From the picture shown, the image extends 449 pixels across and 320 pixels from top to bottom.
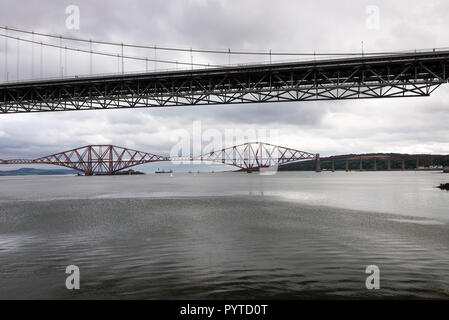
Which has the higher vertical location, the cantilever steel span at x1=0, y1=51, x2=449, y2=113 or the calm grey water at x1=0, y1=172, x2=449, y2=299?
the cantilever steel span at x1=0, y1=51, x2=449, y2=113

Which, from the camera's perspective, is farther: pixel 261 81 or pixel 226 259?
pixel 261 81

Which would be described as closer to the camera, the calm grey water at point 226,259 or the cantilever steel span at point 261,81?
the calm grey water at point 226,259

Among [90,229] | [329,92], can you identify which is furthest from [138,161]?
[90,229]

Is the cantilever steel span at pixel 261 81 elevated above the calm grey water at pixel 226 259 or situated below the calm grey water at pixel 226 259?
above

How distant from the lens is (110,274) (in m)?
5.68

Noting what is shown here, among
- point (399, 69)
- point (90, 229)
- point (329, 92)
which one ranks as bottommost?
point (90, 229)

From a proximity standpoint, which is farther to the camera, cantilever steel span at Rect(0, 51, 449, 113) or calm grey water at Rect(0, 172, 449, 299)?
cantilever steel span at Rect(0, 51, 449, 113)

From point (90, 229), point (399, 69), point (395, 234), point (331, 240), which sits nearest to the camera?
point (331, 240)

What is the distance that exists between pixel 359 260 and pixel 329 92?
77.3 ft

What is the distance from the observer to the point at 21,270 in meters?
5.93
